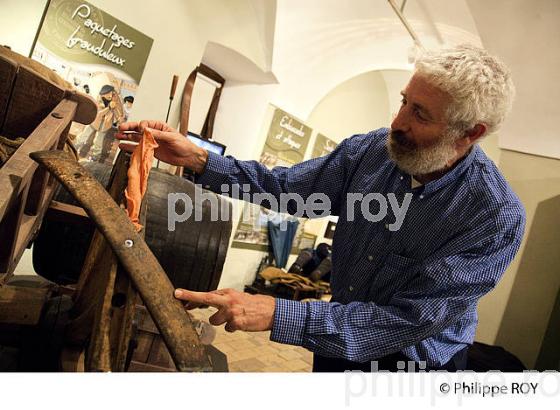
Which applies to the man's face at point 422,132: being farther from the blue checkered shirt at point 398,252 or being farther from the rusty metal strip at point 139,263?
the rusty metal strip at point 139,263

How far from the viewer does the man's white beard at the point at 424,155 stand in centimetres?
160

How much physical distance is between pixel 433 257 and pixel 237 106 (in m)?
5.30

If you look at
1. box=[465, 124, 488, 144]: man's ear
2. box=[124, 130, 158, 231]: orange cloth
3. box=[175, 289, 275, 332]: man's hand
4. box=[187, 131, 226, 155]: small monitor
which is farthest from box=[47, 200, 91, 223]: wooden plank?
box=[187, 131, 226, 155]: small monitor

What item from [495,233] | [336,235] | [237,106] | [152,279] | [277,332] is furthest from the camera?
[237,106]

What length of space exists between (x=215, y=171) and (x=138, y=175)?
1.56 ft

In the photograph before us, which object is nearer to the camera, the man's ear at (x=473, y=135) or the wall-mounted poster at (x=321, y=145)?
the man's ear at (x=473, y=135)

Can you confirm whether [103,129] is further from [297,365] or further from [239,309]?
[239,309]

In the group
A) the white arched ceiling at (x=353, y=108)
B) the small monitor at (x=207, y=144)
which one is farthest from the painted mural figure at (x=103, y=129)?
the white arched ceiling at (x=353, y=108)

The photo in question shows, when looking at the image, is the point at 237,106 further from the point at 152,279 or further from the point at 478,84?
the point at 152,279

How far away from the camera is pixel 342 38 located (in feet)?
20.2

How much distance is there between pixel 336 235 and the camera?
190 centimetres

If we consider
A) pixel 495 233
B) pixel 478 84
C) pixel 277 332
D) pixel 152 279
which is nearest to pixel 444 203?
pixel 495 233

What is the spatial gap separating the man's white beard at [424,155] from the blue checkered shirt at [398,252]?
0.06m
